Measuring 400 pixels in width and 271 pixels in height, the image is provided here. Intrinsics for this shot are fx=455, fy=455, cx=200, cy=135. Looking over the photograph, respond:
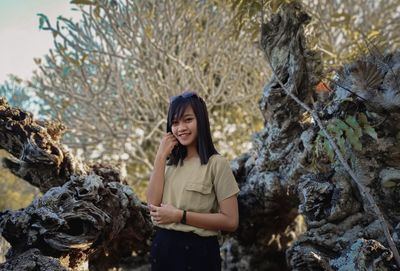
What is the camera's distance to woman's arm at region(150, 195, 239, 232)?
221 centimetres

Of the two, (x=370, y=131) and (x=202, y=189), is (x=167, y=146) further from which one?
(x=370, y=131)

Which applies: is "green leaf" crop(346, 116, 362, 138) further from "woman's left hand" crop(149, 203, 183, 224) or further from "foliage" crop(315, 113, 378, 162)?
"woman's left hand" crop(149, 203, 183, 224)

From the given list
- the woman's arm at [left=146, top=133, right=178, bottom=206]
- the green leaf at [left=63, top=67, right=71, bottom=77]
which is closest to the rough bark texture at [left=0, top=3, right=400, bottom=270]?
the woman's arm at [left=146, top=133, right=178, bottom=206]

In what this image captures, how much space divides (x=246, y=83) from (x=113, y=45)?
2.30 metres

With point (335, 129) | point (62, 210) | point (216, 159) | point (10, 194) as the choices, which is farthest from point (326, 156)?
point (10, 194)

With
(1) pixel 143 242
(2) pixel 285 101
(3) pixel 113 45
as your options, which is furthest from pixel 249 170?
(3) pixel 113 45

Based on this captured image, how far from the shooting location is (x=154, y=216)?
224 cm

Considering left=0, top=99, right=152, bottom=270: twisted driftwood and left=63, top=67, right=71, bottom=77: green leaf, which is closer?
left=0, top=99, right=152, bottom=270: twisted driftwood

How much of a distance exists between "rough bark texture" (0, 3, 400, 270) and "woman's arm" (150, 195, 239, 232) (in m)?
0.53

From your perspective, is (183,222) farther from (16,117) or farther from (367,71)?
(16,117)

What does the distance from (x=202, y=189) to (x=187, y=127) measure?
32 cm

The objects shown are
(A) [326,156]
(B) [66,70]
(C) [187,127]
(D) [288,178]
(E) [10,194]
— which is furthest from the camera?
(E) [10,194]

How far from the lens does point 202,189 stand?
7.50 ft

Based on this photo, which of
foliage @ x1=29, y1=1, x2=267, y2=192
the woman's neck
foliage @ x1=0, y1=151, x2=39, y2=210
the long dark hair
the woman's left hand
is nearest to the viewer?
the woman's left hand
